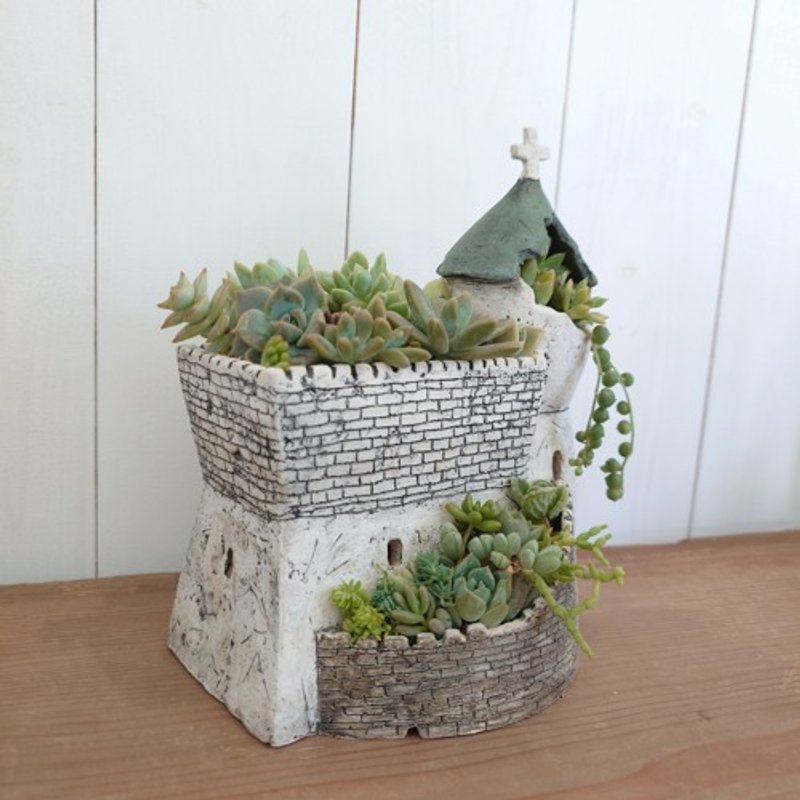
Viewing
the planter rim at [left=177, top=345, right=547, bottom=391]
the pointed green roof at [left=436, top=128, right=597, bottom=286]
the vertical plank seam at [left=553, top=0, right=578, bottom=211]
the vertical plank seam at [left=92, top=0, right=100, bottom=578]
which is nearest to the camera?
the planter rim at [left=177, top=345, right=547, bottom=391]

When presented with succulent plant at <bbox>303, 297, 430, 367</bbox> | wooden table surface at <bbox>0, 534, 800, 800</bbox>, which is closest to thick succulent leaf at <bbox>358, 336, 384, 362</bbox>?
succulent plant at <bbox>303, 297, 430, 367</bbox>

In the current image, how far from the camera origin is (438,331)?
21.0 inches

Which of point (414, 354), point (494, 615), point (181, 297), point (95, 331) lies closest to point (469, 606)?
point (494, 615)

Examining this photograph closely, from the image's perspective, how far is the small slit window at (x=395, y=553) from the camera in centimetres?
56

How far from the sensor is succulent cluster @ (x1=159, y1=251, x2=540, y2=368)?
0.51 meters

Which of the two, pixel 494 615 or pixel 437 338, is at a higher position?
pixel 437 338

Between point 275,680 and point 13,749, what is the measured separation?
15cm

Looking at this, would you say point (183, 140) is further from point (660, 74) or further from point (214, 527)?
point (660, 74)

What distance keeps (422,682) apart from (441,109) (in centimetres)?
49

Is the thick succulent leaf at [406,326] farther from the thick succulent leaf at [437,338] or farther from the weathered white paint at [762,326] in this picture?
the weathered white paint at [762,326]

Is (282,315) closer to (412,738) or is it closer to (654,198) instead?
(412,738)

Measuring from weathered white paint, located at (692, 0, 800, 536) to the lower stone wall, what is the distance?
488 mm

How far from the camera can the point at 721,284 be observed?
93 centimetres

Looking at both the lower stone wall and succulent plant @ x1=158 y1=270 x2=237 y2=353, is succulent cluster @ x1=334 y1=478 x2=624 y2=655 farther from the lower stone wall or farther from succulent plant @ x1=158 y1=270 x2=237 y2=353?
succulent plant @ x1=158 y1=270 x2=237 y2=353
